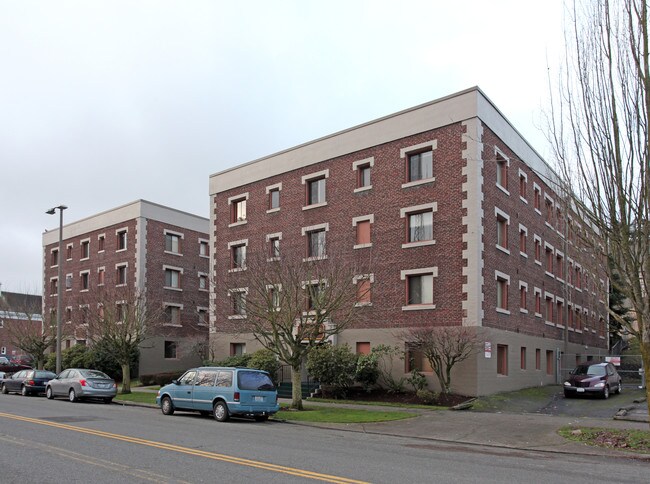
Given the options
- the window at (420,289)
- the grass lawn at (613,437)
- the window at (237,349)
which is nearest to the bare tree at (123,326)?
the window at (237,349)

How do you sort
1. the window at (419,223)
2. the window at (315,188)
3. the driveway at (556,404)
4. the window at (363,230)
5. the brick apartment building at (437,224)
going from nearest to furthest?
the driveway at (556,404), the brick apartment building at (437,224), the window at (419,223), the window at (363,230), the window at (315,188)

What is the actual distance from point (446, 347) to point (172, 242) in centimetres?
2720

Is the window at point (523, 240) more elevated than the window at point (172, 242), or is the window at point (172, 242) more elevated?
the window at point (172, 242)

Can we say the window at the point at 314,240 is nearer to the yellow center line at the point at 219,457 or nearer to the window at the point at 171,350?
the yellow center line at the point at 219,457

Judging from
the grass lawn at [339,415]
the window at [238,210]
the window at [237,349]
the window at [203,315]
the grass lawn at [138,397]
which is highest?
the window at [238,210]

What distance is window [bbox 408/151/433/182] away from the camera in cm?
2672

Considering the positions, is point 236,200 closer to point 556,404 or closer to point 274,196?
point 274,196

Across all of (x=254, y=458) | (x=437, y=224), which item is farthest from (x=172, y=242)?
(x=254, y=458)

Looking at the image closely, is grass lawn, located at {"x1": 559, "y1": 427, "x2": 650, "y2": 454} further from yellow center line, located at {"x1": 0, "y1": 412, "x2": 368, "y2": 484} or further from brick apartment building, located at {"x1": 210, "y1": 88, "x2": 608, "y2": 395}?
yellow center line, located at {"x1": 0, "y1": 412, "x2": 368, "y2": 484}

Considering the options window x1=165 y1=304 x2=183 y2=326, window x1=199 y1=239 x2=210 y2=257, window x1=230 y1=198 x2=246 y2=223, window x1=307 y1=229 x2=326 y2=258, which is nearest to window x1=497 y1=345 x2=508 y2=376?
window x1=307 y1=229 x2=326 y2=258

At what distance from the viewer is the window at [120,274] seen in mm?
43559

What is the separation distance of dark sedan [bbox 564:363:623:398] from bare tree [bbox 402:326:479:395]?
5765 mm

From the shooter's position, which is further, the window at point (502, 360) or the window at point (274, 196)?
the window at point (274, 196)

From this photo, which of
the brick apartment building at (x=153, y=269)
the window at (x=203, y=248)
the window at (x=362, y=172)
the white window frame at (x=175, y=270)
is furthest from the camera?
the window at (x=203, y=248)
